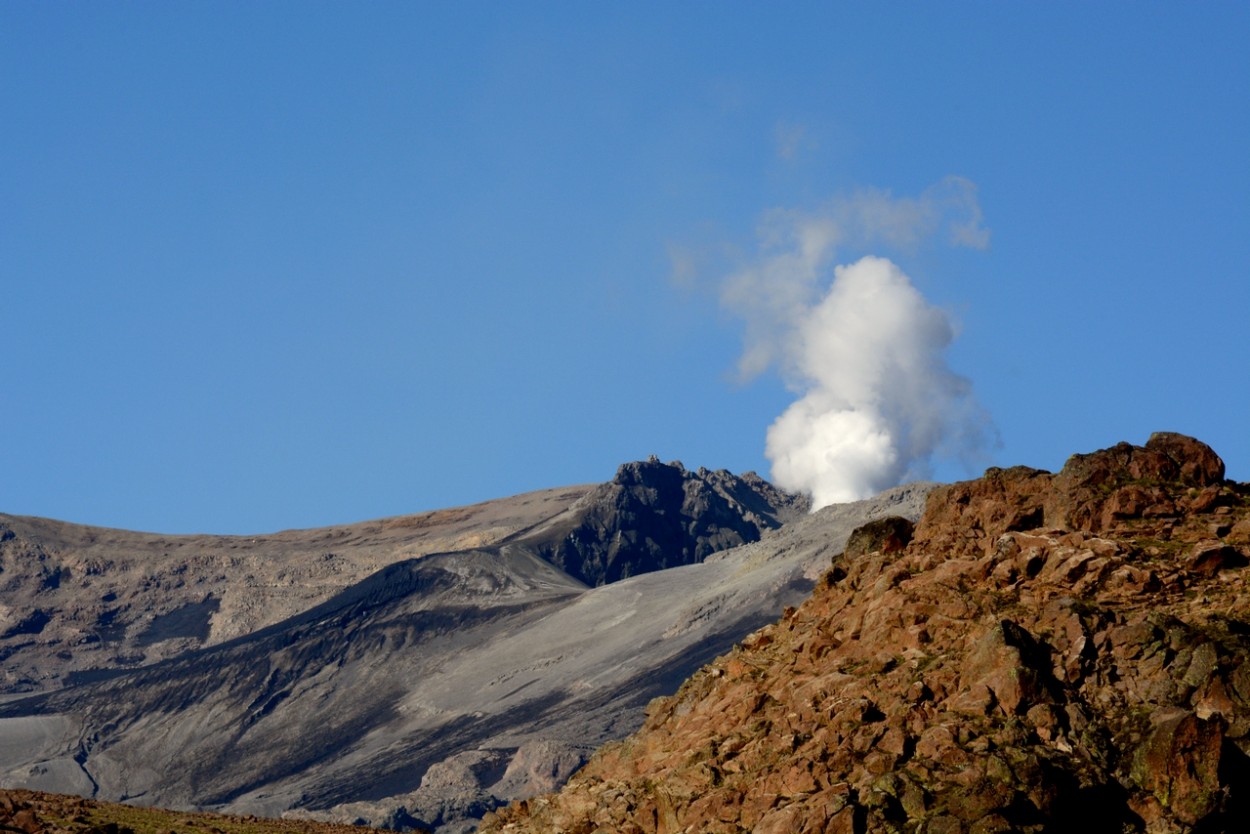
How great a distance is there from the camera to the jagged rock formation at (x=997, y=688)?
4131 cm

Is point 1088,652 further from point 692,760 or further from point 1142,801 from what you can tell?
point 692,760

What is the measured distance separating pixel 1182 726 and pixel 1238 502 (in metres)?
11.1

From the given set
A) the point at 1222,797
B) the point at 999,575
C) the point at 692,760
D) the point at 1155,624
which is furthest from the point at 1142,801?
the point at 692,760

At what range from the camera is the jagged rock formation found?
136 ft

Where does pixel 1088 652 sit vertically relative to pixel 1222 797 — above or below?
above

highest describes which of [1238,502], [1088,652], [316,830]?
[1238,502]

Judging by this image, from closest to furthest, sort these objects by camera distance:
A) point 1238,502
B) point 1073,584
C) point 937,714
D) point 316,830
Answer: point 937,714
point 1073,584
point 1238,502
point 316,830

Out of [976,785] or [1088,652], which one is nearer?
[976,785]

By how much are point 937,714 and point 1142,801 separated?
16.8ft

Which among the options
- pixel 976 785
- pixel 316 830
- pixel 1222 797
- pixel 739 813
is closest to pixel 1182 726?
pixel 1222 797

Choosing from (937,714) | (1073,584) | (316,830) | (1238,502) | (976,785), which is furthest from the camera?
(316,830)

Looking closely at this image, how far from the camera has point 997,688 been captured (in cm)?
4334

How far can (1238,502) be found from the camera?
50.6 m

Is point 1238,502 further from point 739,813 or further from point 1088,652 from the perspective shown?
point 739,813
